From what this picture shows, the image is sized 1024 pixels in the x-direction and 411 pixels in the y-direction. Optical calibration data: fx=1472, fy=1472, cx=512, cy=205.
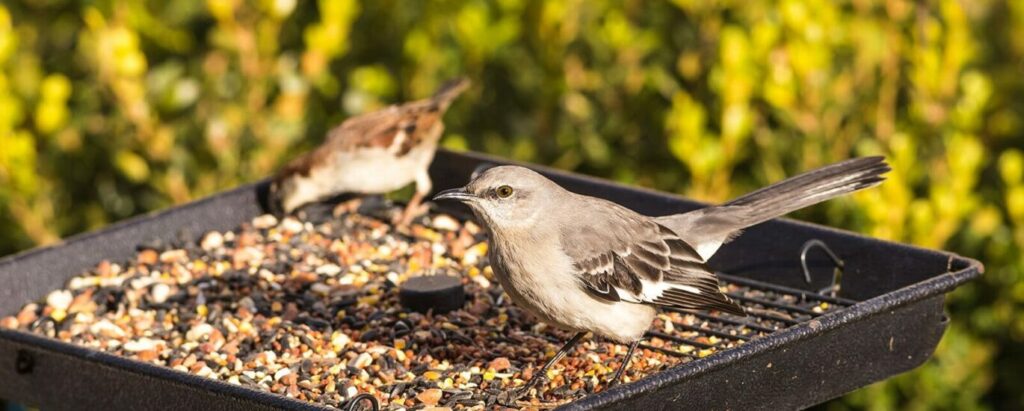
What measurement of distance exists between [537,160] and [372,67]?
3.58 feet

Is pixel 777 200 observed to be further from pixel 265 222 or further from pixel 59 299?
pixel 59 299

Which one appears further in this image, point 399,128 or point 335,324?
point 399,128

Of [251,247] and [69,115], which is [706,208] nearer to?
[251,247]

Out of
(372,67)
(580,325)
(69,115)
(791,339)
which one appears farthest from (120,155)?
(791,339)

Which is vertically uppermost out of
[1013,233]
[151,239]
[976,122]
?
[976,122]

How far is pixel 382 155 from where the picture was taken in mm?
6523

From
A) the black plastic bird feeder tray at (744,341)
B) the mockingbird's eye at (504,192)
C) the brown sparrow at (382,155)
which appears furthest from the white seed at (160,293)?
the mockingbird's eye at (504,192)

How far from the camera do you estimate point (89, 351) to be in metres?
4.57

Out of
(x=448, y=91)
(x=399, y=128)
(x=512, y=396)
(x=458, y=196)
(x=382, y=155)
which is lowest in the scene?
(x=512, y=396)

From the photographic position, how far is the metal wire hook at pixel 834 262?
5301 millimetres

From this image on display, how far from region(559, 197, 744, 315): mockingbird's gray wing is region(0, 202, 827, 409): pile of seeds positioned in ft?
0.66

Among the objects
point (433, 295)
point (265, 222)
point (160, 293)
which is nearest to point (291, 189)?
point (265, 222)

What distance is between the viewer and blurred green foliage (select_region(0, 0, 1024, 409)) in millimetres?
6777

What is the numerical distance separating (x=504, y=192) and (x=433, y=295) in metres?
0.50
